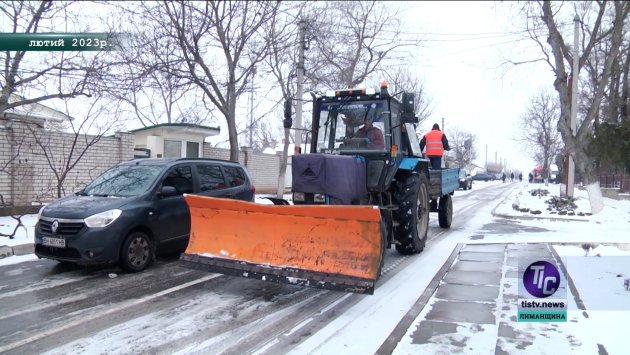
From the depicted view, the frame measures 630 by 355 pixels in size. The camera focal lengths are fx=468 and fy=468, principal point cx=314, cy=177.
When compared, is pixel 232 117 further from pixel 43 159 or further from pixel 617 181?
pixel 617 181

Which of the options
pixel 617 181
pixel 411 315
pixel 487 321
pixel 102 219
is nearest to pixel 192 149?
pixel 102 219

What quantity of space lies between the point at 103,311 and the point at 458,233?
27.5 ft

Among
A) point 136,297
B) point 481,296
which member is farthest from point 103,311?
point 481,296

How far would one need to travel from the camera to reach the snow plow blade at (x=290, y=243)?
515 cm

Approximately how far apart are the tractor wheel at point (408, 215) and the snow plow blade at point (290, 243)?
2567 millimetres

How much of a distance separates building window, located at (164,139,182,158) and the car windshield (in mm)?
10496

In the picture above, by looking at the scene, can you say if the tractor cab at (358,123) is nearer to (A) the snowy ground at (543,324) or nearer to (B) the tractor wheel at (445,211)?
(A) the snowy ground at (543,324)

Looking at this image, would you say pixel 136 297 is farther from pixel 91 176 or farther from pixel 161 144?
pixel 161 144

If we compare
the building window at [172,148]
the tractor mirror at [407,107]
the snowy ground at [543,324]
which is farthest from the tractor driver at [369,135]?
the building window at [172,148]

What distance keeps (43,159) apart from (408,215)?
10.7m

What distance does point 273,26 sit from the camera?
1659 cm

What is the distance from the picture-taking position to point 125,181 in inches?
300

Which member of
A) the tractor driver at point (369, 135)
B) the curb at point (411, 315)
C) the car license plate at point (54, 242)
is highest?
the tractor driver at point (369, 135)

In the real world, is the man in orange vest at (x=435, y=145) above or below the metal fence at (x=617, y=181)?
above
